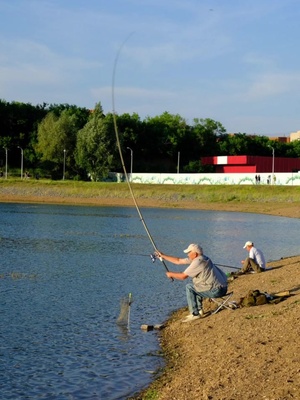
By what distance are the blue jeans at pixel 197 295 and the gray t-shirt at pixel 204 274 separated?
0.10 m

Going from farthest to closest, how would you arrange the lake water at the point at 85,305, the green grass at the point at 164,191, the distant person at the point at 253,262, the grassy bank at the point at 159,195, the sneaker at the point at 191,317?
the green grass at the point at 164,191 → the grassy bank at the point at 159,195 → the distant person at the point at 253,262 → the sneaker at the point at 191,317 → the lake water at the point at 85,305

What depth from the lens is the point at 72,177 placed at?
102m

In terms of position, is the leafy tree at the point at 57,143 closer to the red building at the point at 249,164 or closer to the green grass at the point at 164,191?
the green grass at the point at 164,191

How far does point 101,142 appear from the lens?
324ft

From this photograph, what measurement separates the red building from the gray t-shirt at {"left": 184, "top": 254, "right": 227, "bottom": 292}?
9191 centimetres

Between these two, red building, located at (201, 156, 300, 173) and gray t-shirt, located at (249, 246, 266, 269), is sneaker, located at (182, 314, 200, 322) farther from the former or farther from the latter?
red building, located at (201, 156, 300, 173)

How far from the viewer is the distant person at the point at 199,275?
1285cm

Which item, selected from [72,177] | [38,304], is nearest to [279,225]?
[38,304]

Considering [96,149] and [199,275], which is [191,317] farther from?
[96,149]

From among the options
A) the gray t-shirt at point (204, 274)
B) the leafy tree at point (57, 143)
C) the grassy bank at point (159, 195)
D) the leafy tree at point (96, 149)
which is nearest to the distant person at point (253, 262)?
the gray t-shirt at point (204, 274)

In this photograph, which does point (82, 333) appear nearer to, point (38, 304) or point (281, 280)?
point (38, 304)

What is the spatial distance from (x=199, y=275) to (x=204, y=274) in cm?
11

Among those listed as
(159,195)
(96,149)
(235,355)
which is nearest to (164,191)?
(159,195)

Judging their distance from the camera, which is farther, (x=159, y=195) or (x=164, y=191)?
(x=164, y=191)
